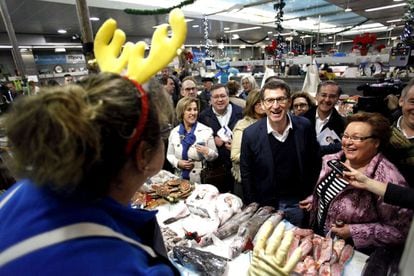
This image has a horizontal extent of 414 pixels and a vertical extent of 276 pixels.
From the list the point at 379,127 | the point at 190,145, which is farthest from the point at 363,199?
the point at 190,145

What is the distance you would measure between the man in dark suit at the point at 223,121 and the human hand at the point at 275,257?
1.83 meters

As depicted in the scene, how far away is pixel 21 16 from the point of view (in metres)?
6.43

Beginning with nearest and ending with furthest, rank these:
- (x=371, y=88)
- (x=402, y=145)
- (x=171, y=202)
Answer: (x=402, y=145) → (x=171, y=202) → (x=371, y=88)

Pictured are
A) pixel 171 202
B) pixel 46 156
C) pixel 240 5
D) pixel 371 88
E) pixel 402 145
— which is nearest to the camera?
pixel 46 156

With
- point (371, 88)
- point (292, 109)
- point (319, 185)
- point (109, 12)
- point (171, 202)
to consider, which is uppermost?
point (109, 12)

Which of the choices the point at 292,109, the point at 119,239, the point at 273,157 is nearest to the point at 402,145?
the point at 273,157

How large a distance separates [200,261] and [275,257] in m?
0.48

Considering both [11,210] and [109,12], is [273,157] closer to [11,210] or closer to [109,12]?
[11,210]

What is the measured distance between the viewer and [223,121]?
10.2 ft

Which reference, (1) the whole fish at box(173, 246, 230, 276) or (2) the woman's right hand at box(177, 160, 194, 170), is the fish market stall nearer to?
(1) the whole fish at box(173, 246, 230, 276)

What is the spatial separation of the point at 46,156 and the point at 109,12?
7168 millimetres

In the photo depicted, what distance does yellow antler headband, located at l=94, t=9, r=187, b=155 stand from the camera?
75 centimetres

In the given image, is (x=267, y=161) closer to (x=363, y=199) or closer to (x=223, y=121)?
(x=363, y=199)

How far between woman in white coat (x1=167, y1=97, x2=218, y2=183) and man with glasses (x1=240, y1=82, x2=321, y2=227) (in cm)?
59
